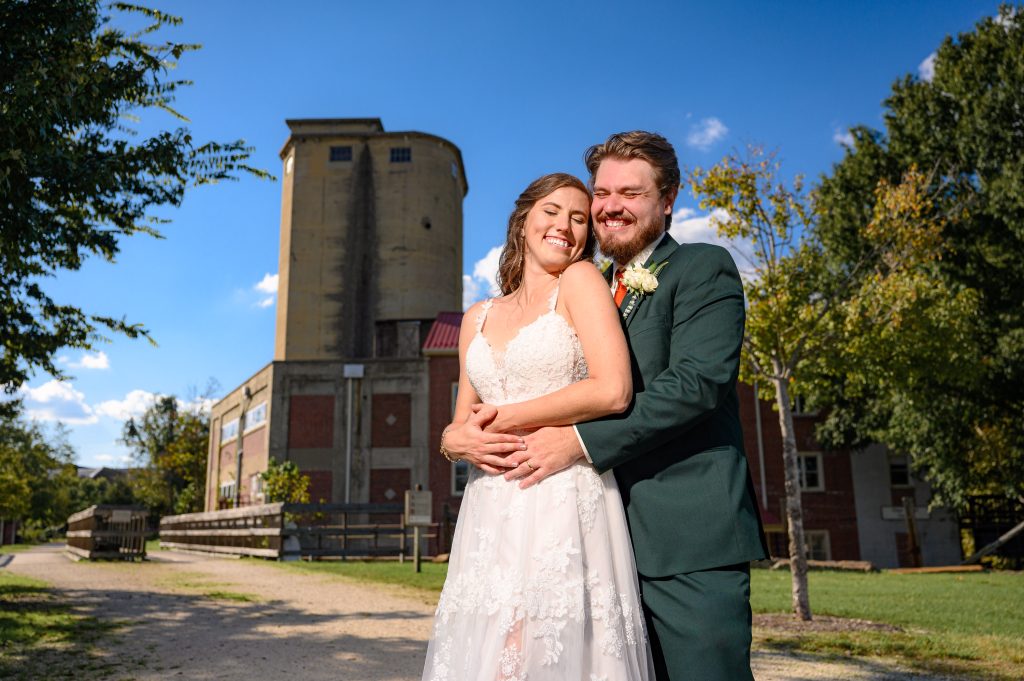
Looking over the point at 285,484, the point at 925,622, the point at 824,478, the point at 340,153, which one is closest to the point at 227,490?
the point at 285,484

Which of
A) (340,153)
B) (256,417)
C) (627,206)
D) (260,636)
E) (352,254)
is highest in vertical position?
(340,153)

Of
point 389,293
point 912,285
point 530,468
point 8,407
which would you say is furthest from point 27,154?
point 389,293

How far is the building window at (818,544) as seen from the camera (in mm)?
30141

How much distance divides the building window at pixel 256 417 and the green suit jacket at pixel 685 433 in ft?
116

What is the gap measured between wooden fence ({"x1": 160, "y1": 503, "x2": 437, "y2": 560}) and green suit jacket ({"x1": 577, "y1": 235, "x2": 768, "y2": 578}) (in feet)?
54.8

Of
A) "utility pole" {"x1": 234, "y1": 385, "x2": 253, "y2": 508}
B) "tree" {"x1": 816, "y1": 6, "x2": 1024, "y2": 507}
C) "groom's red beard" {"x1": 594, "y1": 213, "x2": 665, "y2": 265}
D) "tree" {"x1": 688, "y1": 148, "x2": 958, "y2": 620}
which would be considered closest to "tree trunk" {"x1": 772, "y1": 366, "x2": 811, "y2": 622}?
"tree" {"x1": 688, "y1": 148, "x2": 958, "y2": 620}

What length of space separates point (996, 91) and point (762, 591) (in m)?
15.8

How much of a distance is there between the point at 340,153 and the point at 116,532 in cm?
3078

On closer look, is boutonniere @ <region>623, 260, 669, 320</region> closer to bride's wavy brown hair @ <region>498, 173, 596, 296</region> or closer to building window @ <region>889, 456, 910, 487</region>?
bride's wavy brown hair @ <region>498, 173, 596, 296</region>

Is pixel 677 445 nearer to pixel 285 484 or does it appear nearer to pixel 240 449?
pixel 285 484

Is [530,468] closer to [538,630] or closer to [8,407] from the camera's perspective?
[538,630]

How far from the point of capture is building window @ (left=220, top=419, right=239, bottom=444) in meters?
41.3

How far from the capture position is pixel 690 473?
260 centimetres

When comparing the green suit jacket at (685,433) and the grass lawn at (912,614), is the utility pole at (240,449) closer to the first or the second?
the grass lawn at (912,614)
